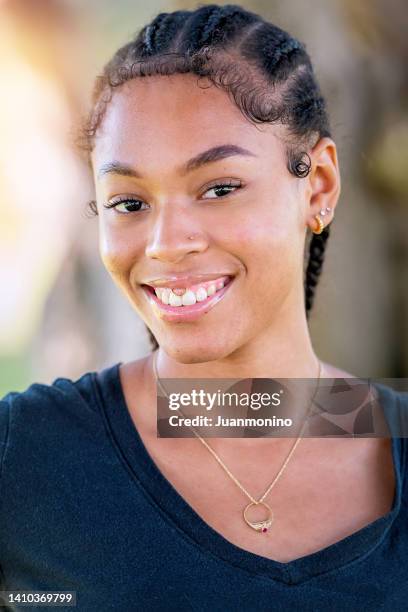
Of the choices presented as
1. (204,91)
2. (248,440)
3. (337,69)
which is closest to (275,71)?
(204,91)

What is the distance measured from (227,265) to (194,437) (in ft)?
1.37

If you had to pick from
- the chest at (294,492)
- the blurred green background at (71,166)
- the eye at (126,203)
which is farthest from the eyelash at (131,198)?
the blurred green background at (71,166)

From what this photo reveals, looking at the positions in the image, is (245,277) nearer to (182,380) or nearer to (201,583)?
(182,380)

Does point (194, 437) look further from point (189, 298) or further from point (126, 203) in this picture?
point (126, 203)

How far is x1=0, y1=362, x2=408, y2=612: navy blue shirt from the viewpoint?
1677 mm

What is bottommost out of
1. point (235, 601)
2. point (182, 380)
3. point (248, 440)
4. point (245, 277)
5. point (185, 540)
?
point (235, 601)

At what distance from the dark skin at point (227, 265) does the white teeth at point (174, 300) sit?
0.05 metres

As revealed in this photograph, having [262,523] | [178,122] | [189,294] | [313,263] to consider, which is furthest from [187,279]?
[313,263]

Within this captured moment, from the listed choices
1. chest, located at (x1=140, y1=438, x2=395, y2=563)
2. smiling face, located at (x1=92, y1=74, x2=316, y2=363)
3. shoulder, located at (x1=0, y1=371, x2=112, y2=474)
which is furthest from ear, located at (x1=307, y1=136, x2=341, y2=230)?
shoulder, located at (x1=0, y1=371, x2=112, y2=474)

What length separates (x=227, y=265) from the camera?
5.74 ft

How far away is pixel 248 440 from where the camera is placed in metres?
1.97

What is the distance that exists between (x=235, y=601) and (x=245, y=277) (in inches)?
24.2

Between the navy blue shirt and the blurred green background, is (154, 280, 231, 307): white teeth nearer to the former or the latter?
the navy blue shirt

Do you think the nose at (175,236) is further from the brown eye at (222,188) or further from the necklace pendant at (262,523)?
the necklace pendant at (262,523)
